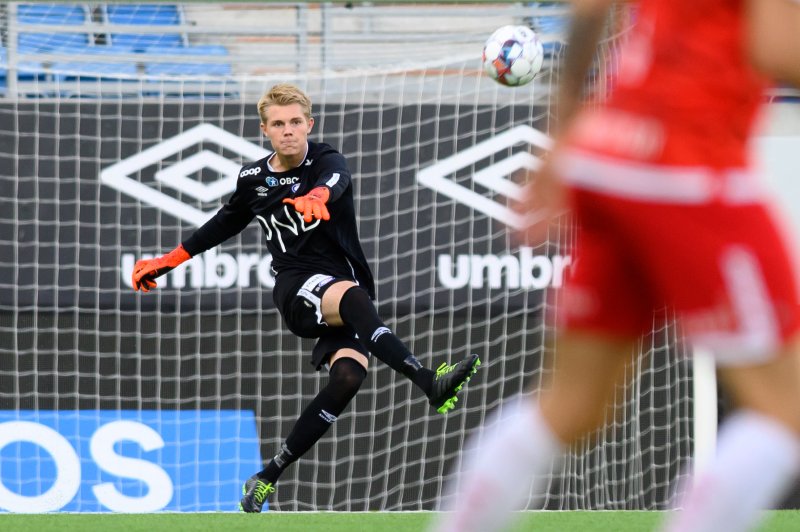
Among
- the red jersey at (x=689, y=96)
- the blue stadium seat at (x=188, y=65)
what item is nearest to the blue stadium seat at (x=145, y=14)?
the blue stadium seat at (x=188, y=65)

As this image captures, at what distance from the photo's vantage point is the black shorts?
17.0 ft

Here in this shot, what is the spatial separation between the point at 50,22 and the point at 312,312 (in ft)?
15.7

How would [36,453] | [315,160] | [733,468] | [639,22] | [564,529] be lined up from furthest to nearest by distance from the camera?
[36,453]
[315,160]
[564,529]
[639,22]
[733,468]

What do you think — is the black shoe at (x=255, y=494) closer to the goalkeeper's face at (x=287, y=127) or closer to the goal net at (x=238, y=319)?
the goalkeeper's face at (x=287, y=127)

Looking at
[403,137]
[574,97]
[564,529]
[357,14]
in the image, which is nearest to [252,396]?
[403,137]

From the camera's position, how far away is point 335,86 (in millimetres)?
7520

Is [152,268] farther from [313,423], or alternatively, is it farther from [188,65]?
[188,65]

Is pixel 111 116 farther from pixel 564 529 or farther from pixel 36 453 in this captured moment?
pixel 564 529

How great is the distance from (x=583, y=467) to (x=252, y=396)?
70.1 inches

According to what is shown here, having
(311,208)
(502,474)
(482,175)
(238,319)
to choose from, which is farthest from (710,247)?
(238,319)

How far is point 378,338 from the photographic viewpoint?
16.2ft

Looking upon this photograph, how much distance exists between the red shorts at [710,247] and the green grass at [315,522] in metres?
2.64

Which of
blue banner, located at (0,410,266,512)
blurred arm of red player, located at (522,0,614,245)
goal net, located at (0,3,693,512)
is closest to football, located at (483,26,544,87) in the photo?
goal net, located at (0,3,693,512)

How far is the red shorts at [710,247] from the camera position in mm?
1864
